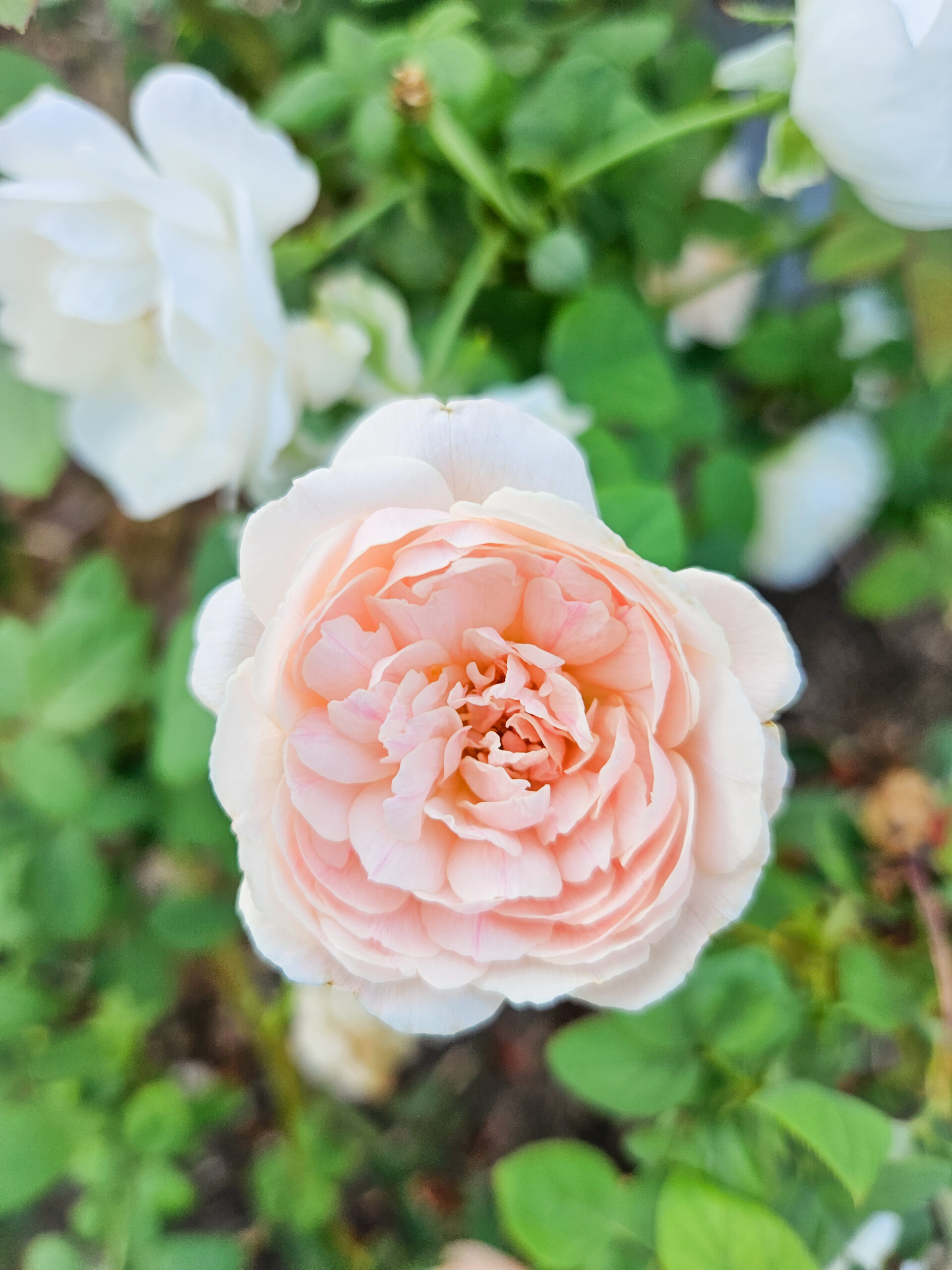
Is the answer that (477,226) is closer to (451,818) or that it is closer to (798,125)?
(798,125)

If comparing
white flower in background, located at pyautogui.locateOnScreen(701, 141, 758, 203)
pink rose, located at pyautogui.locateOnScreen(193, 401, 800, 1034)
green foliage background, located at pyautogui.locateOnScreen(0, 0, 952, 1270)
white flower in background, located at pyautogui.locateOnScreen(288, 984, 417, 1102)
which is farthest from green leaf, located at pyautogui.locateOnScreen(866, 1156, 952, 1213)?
white flower in background, located at pyautogui.locateOnScreen(701, 141, 758, 203)

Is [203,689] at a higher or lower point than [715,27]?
higher

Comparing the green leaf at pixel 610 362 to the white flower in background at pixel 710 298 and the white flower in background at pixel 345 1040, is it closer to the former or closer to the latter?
the white flower in background at pixel 710 298

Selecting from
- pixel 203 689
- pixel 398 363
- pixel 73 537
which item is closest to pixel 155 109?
pixel 398 363

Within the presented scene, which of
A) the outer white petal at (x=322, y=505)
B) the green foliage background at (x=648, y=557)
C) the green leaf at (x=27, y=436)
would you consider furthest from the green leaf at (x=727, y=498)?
the green leaf at (x=27, y=436)

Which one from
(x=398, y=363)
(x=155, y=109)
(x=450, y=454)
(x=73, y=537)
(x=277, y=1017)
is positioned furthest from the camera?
(x=73, y=537)

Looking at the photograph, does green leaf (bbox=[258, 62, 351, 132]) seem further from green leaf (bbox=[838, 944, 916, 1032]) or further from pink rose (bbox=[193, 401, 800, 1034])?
green leaf (bbox=[838, 944, 916, 1032])

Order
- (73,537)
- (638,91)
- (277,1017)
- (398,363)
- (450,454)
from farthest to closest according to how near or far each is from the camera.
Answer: (73,537) < (277,1017) < (638,91) < (398,363) < (450,454)

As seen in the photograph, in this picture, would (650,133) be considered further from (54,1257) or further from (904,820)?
(54,1257)
